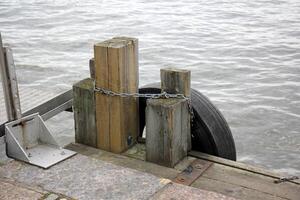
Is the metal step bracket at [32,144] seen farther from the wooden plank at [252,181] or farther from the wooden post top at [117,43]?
the wooden plank at [252,181]

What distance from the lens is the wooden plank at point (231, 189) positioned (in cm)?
451

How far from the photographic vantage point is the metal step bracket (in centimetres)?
504

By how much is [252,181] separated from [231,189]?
0.92 feet

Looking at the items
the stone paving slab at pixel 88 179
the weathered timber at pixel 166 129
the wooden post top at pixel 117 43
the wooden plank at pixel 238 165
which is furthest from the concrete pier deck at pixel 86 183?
the wooden post top at pixel 117 43

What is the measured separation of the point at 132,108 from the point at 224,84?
22.4ft

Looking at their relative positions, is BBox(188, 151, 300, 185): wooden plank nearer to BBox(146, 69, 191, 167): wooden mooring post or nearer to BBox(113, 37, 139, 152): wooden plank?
BBox(146, 69, 191, 167): wooden mooring post

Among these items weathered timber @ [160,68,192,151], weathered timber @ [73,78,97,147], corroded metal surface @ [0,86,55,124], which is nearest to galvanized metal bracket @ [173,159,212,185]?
weathered timber @ [160,68,192,151]

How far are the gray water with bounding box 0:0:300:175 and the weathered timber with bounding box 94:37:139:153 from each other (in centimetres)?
338

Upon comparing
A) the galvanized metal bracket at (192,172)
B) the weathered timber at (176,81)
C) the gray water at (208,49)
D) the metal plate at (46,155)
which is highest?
the weathered timber at (176,81)

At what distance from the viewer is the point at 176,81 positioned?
16.7ft

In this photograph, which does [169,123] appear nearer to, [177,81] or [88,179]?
[177,81]

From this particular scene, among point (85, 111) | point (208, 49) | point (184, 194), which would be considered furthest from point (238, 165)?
point (208, 49)

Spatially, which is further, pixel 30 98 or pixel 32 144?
pixel 30 98

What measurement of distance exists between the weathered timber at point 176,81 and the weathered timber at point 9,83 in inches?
56.9
